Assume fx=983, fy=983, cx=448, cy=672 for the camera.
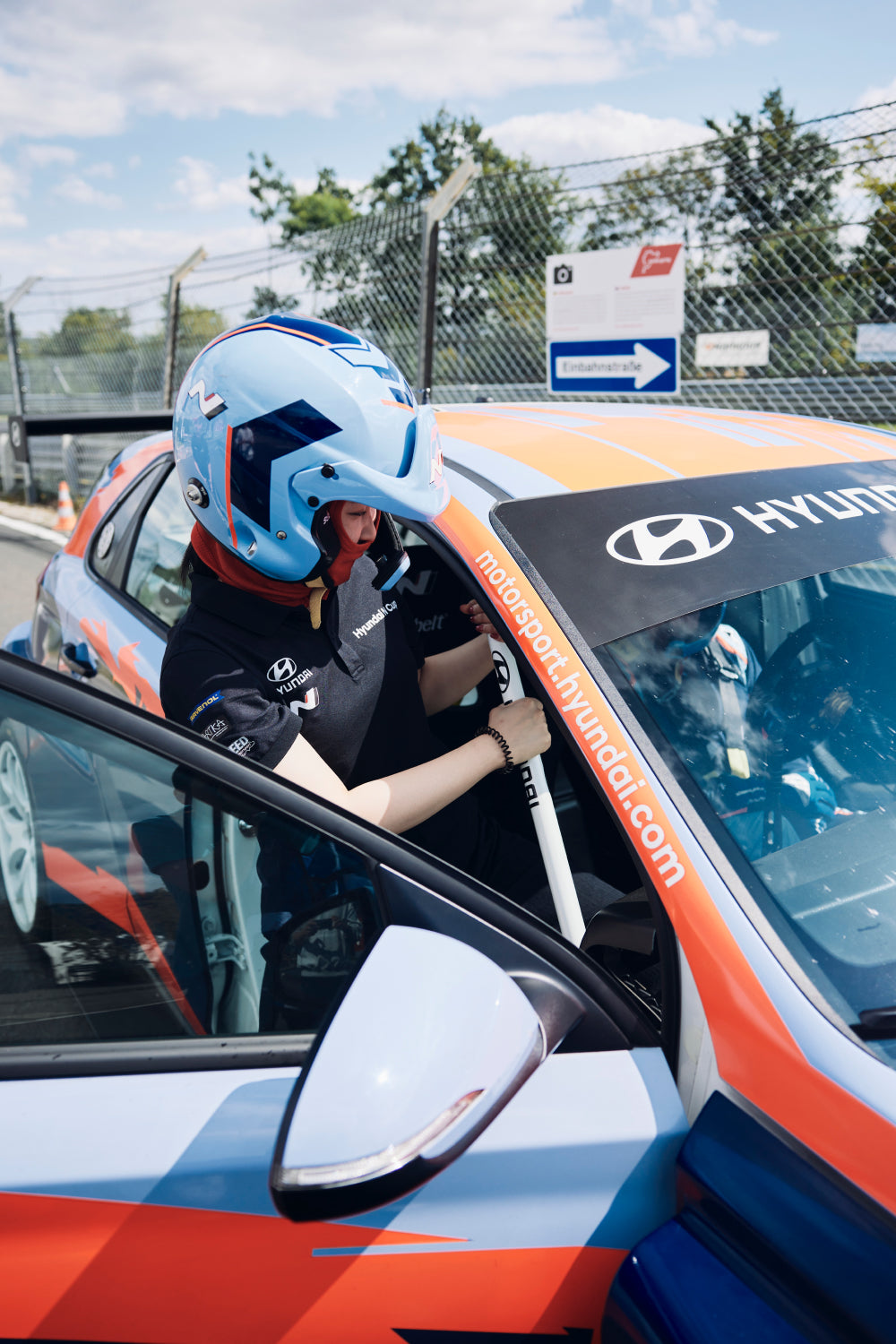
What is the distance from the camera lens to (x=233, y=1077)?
98 centimetres

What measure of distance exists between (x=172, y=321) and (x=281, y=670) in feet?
27.8

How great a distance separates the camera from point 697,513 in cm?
146

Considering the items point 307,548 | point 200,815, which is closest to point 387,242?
point 307,548

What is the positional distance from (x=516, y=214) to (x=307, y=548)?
5.41 meters

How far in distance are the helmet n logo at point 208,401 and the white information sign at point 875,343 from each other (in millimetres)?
4184

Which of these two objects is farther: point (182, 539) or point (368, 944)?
point (182, 539)

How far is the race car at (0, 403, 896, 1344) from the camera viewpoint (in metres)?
0.84

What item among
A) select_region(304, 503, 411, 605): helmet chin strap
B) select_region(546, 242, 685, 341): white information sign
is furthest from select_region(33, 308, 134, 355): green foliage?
select_region(304, 503, 411, 605): helmet chin strap

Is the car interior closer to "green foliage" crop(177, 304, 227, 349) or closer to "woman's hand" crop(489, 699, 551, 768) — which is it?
"woman's hand" crop(489, 699, 551, 768)

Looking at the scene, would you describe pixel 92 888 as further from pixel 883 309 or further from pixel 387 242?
pixel 387 242

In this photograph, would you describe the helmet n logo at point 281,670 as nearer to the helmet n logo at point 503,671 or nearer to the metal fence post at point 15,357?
the helmet n logo at point 503,671

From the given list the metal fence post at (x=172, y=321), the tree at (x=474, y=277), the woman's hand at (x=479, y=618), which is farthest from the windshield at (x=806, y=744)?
the metal fence post at (x=172, y=321)

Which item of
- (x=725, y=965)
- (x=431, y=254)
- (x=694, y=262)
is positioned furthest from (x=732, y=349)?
(x=725, y=965)

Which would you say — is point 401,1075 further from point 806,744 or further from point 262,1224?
point 806,744
